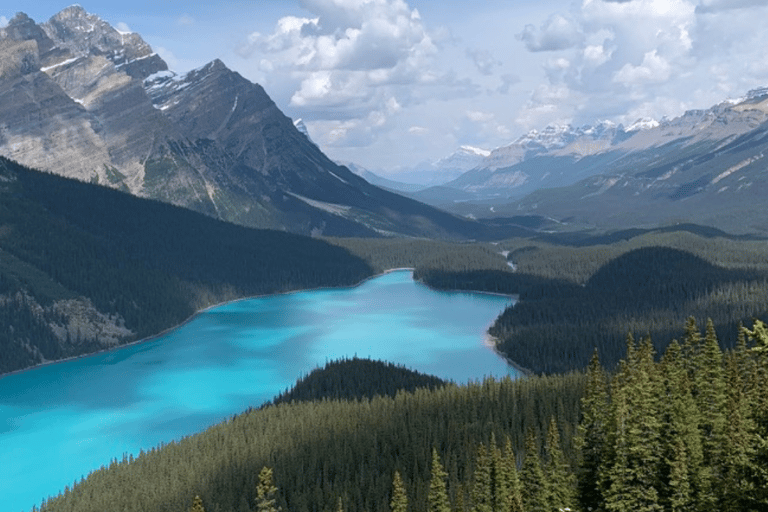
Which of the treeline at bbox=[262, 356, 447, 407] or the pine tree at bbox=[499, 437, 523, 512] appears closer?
the pine tree at bbox=[499, 437, 523, 512]

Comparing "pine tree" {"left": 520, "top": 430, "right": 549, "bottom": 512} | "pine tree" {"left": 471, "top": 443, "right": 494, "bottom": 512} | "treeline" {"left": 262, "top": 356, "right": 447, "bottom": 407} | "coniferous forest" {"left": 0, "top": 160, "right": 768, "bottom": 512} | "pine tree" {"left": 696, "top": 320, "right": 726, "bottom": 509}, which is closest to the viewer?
"pine tree" {"left": 696, "top": 320, "right": 726, "bottom": 509}

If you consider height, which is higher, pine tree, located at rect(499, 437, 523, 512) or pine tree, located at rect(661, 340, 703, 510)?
pine tree, located at rect(661, 340, 703, 510)

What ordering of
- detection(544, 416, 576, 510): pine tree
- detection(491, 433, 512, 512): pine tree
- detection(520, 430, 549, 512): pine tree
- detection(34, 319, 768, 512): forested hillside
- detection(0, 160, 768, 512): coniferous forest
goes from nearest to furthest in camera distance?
detection(34, 319, 768, 512): forested hillside → detection(0, 160, 768, 512): coniferous forest → detection(520, 430, 549, 512): pine tree → detection(544, 416, 576, 510): pine tree → detection(491, 433, 512, 512): pine tree

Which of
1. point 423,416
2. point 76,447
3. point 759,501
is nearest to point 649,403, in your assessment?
point 759,501

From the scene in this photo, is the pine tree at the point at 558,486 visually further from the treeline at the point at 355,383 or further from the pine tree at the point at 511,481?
the treeline at the point at 355,383

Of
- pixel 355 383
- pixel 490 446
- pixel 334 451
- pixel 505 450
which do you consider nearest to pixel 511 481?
pixel 505 450

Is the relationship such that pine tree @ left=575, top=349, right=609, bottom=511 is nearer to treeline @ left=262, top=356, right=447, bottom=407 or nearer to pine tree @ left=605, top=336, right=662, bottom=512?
pine tree @ left=605, top=336, right=662, bottom=512

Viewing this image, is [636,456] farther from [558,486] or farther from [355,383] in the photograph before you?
[355,383]

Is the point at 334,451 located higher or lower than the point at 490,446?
lower

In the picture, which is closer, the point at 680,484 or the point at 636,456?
the point at 680,484

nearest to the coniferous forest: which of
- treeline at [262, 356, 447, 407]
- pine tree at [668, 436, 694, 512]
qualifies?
pine tree at [668, 436, 694, 512]
